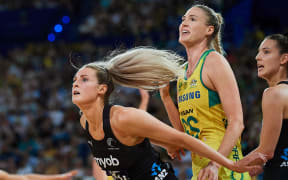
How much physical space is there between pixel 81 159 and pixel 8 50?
504 centimetres

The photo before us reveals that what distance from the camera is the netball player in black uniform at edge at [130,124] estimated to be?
2.87 m

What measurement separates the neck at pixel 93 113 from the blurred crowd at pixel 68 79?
4.23 m

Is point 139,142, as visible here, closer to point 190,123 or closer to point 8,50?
point 190,123

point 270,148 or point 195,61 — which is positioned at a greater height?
point 195,61

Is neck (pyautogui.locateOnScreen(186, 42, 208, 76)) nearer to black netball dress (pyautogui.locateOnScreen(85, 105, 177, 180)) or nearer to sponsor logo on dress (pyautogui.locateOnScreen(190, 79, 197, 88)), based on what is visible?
sponsor logo on dress (pyautogui.locateOnScreen(190, 79, 197, 88))

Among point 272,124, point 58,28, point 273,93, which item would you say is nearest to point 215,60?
point 273,93

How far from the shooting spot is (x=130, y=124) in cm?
289

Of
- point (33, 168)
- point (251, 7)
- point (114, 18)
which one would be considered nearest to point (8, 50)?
point (114, 18)

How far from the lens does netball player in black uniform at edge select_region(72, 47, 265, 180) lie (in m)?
2.87

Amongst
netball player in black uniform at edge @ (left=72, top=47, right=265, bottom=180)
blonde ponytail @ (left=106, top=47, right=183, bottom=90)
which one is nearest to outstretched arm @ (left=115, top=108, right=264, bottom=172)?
netball player in black uniform at edge @ (left=72, top=47, right=265, bottom=180)

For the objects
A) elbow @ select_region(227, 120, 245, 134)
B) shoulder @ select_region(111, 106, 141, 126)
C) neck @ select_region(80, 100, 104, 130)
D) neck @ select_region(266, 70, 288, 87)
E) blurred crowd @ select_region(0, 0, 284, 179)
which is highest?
neck @ select_region(266, 70, 288, 87)

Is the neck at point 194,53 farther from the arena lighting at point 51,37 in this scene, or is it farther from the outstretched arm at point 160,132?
the arena lighting at point 51,37

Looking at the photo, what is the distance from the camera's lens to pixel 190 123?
3311mm

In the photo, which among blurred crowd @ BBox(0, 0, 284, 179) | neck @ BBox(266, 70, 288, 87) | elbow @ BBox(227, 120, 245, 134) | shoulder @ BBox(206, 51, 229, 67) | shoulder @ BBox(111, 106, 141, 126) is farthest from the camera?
blurred crowd @ BBox(0, 0, 284, 179)
